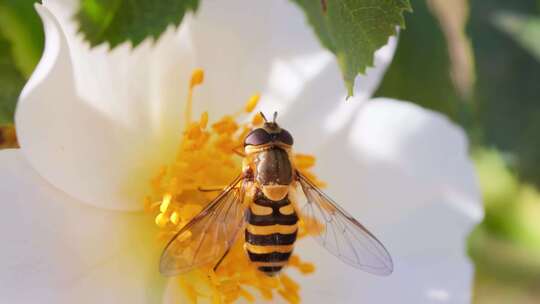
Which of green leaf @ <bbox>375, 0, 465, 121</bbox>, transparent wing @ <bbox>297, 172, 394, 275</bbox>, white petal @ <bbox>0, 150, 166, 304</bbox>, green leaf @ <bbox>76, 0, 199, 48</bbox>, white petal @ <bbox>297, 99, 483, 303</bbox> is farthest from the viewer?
green leaf @ <bbox>375, 0, 465, 121</bbox>

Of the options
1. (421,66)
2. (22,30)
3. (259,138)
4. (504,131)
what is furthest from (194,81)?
(504,131)

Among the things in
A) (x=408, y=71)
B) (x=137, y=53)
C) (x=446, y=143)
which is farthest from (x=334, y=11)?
(x=408, y=71)

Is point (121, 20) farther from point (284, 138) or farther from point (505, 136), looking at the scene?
point (505, 136)

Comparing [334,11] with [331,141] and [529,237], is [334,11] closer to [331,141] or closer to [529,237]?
[331,141]

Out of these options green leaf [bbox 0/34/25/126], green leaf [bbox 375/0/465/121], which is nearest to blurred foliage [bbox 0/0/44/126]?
green leaf [bbox 0/34/25/126]

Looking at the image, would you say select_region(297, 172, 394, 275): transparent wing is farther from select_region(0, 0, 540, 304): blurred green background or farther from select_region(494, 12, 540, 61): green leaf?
select_region(494, 12, 540, 61): green leaf

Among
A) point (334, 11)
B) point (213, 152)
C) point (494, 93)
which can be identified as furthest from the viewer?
point (494, 93)

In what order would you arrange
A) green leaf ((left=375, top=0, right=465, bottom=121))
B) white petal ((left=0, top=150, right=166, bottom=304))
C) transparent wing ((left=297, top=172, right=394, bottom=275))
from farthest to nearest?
green leaf ((left=375, top=0, right=465, bottom=121)), transparent wing ((left=297, top=172, right=394, bottom=275)), white petal ((left=0, top=150, right=166, bottom=304))
